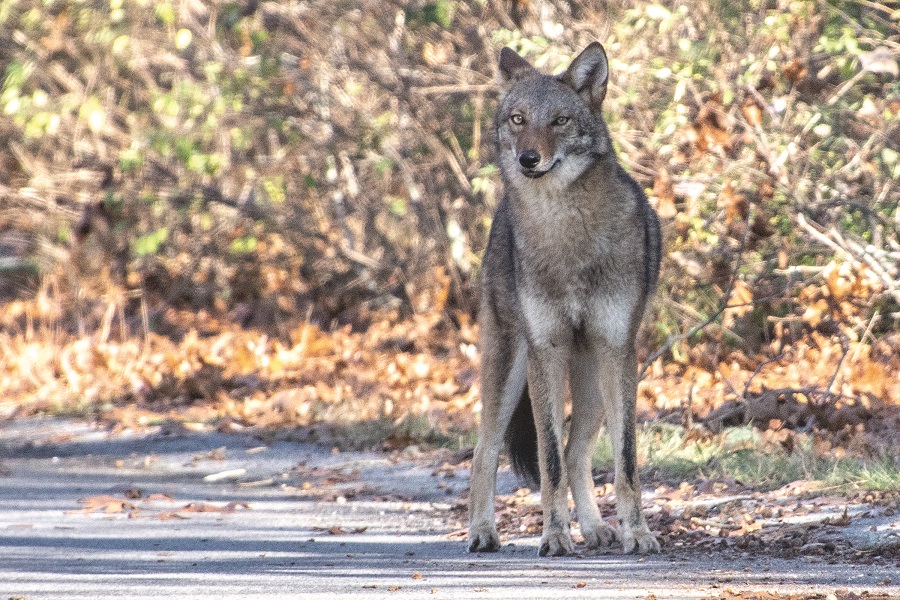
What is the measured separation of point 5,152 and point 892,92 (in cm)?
1074

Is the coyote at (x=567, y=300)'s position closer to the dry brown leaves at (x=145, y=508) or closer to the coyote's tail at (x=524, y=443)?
the coyote's tail at (x=524, y=443)

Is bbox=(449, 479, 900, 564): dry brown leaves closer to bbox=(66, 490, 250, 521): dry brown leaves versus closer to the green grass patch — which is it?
the green grass patch

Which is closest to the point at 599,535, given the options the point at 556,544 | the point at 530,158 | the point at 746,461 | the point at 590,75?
the point at 556,544

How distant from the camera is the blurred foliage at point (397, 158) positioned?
9922 millimetres

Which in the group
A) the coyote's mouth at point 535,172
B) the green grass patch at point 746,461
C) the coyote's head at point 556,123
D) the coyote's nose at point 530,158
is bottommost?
the green grass patch at point 746,461

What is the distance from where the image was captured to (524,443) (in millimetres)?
6785

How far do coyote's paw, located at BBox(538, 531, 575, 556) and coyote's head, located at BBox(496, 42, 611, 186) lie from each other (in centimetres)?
152

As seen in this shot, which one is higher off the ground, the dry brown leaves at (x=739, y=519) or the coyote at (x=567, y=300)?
the coyote at (x=567, y=300)

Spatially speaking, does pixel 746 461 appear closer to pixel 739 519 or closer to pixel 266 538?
pixel 739 519

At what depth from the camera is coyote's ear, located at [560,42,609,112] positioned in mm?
6395

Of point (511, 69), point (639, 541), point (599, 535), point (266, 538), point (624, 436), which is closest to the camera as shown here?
point (639, 541)

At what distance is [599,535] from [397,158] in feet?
25.0

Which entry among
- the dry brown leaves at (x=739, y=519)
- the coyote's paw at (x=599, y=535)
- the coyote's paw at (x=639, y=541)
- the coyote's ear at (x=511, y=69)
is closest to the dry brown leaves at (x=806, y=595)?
the dry brown leaves at (x=739, y=519)

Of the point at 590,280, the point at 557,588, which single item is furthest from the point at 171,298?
the point at 557,588
